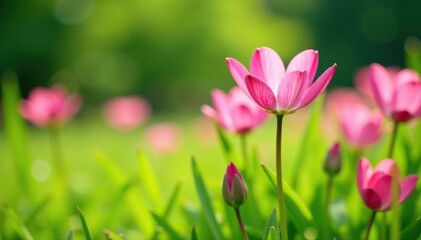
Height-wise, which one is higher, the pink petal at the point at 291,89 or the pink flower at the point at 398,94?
the pink petal at the point at 291,89

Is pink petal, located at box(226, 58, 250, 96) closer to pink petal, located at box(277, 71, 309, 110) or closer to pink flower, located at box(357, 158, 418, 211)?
pink petal, located at box(277, 71, 309, 110)

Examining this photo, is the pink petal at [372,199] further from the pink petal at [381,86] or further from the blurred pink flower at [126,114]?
the blurred pink flower at [126,114]

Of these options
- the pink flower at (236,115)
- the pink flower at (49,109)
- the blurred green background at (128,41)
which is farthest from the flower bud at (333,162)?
the blurred green background at (128,41)

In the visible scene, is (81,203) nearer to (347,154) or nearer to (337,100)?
(347,154)

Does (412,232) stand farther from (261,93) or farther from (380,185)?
(261,93)

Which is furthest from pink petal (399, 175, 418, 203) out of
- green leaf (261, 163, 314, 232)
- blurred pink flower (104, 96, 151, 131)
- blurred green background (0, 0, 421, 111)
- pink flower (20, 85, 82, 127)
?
blurred green background (0, 0, 421, 111)
